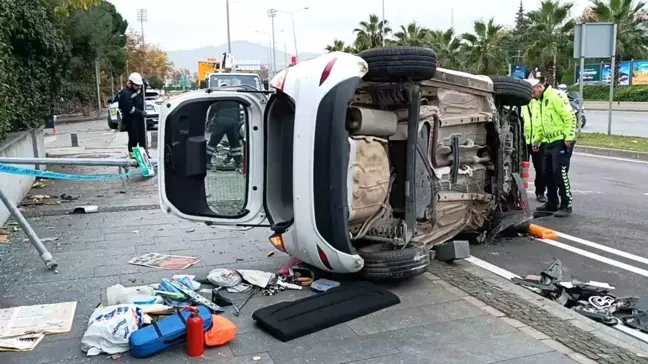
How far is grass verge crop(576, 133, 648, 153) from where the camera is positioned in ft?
49.3

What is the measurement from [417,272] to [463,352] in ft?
3.73

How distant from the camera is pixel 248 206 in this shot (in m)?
4.97

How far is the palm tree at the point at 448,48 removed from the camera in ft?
145

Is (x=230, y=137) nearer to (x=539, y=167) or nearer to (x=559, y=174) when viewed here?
(x=559, y=174)

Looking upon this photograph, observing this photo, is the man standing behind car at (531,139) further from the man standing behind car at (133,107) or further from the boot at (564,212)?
the man standing behind car at (133,107)

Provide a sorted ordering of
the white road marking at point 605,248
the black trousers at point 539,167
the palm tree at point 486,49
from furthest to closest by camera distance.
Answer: the palm tree at point 486,49, the black trousers at point 539,167, the white road marking at point 605,248

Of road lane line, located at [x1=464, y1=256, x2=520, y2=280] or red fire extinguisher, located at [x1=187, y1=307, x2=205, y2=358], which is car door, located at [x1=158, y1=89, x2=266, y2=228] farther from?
road lane line, located at [x1=464, y1=256, x2=520, y2=280]

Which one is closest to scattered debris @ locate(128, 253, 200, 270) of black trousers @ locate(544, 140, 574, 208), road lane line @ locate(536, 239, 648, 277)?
road lane line @ locate(536, 239, 648, 277)

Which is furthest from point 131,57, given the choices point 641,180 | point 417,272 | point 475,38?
point 417,272

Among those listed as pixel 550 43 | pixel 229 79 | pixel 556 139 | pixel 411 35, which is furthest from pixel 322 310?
pixel 411 35

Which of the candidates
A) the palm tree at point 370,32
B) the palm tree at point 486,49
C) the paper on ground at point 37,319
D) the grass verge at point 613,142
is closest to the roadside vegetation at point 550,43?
the palm tree at point 486,49

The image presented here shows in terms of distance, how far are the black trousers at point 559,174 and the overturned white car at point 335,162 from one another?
3075 mm

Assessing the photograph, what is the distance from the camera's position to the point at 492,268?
584 cm

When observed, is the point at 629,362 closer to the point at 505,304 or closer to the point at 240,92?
the point at 505,304
